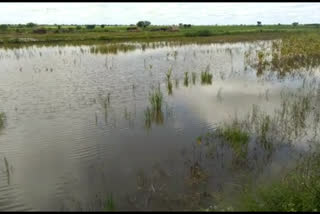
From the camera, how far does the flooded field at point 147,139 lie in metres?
5.47

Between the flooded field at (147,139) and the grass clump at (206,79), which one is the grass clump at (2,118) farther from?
the grass clump at (206,79)

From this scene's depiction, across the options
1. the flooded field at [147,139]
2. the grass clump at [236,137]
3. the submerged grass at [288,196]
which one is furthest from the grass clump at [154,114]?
the submerged grass at [288,196]

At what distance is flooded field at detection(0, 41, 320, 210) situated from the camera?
547 centimetres

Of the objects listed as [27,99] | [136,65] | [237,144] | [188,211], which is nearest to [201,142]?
[237,144]

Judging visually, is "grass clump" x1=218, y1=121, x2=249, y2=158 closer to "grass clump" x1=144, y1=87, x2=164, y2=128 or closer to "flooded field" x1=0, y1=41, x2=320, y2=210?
"flooded field" x1=0, y1=41, x2=320, y2=210

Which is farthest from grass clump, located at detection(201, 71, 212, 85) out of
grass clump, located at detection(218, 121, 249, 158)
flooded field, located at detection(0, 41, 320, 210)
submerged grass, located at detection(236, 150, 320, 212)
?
submerged grass, located at detection(236, 150, 320, 212)

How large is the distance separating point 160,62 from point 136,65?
2.29 m

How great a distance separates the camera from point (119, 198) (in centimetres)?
529

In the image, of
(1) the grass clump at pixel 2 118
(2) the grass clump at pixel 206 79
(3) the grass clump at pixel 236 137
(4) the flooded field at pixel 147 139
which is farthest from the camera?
(2) the grass clump at pixel 206 79

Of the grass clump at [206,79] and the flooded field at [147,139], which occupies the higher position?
the grass clump at [206,79]

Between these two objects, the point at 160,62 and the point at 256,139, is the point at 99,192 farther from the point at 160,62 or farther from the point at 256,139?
Result: the point at 160,62

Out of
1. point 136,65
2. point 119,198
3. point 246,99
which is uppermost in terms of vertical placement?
point 136,65

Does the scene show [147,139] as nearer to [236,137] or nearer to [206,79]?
[236,137]

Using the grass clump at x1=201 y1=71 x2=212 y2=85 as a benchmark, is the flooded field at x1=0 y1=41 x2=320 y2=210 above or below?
below
